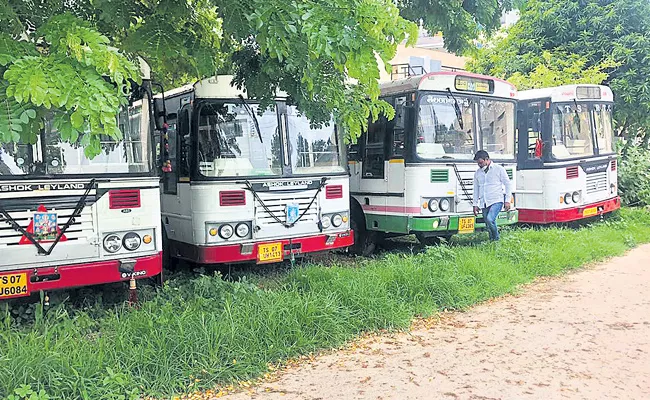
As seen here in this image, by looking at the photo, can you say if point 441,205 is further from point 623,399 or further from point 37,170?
point 37,170

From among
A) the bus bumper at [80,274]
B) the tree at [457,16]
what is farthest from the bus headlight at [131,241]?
the tree at [457,16]

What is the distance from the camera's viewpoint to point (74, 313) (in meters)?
6.07

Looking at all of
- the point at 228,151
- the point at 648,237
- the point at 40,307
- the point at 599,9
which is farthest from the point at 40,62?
the point at 599,9

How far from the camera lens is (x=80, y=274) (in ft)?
18.4

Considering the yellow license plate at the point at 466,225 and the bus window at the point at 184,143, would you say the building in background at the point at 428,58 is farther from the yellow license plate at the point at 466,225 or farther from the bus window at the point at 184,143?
the bus window at the point at 184,143

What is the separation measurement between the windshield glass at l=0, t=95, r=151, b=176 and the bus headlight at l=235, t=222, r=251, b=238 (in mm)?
1469

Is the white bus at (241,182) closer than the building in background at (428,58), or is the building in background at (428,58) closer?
the white bus at (241,182)

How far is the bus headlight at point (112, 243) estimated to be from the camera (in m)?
5.82

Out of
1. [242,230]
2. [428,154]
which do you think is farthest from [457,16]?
[242,230]

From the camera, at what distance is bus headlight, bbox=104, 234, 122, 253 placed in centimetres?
582

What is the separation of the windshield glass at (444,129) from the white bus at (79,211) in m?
4.09

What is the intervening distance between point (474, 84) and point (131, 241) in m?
5.79

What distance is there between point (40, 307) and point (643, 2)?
15.0 m

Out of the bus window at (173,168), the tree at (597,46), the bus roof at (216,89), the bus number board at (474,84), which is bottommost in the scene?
the bus window at (173,168)
